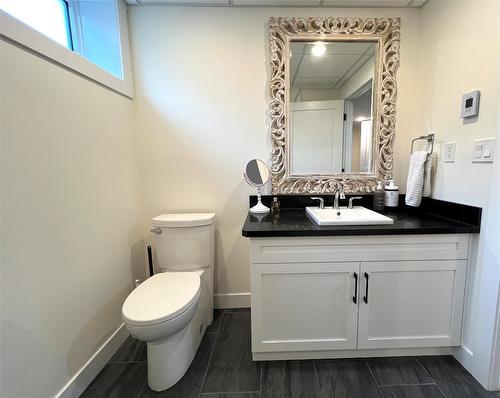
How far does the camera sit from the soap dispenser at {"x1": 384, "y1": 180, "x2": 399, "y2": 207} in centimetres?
167

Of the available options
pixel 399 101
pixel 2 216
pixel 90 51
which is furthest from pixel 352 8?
pixel 2 216

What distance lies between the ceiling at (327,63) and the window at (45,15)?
54.1 inches

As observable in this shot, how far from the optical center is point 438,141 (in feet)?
4.95

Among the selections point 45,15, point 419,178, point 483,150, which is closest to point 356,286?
point 419,178

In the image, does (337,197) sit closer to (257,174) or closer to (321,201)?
(321,201)

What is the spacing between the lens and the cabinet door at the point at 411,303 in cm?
130

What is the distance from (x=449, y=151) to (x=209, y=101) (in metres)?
1.56

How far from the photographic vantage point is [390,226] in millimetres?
1292

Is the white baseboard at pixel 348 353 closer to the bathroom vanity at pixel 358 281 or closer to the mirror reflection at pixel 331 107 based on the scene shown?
the bathroom vanity at pixel 358 281

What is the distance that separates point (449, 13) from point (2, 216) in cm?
242

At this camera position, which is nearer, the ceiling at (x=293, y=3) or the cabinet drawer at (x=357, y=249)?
the cabinet drawer at (x=357, y=249)

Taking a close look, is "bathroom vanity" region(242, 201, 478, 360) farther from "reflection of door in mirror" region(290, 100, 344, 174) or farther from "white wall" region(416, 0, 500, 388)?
"reflection of door in mirror" region(290, 100, 344, 174)

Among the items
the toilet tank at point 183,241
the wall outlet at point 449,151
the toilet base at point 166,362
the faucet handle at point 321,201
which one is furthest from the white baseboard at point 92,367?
the wall outlet at point 449,151

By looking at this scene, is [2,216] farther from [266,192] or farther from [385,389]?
[385,389]
